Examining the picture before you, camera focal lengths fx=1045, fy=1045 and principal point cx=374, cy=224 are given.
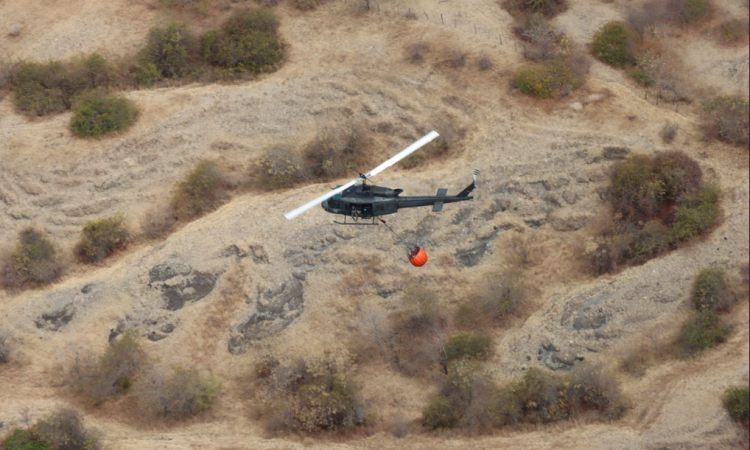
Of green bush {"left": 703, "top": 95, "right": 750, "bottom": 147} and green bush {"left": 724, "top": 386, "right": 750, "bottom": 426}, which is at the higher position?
green bush {"left": 703, "top": 95, "right": 750, "bottom": 147}

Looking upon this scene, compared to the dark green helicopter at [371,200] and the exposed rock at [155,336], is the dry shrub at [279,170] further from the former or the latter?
the dark green helicopter at [371,200]

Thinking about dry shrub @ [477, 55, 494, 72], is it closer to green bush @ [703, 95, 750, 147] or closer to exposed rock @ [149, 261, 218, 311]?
green bush @ [703, 95, 750, 147]

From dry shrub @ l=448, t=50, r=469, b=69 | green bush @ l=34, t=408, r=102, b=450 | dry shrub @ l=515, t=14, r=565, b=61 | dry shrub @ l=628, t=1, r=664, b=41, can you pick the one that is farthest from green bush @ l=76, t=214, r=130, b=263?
dry shrub @ l=628, t=1, r=664, b=41

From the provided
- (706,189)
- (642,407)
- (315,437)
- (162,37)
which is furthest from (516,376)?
(162,37)

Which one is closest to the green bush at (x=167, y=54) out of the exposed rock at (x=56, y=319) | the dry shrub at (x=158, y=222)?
the dry shrub at (x=158, y=222)

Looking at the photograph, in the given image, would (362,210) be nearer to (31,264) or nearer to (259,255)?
(259,255)

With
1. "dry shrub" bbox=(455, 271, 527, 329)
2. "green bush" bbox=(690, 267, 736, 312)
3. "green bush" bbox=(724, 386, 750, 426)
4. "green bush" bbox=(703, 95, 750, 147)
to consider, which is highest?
"green bush" bbox=(703, 95, 750, 147)

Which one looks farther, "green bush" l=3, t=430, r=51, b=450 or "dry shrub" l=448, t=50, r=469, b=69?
"dry shrub" l=448, t=50, r=469, b=69
